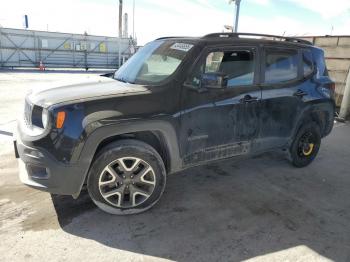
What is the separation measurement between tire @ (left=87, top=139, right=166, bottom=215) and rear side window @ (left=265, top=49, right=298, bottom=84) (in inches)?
76.7

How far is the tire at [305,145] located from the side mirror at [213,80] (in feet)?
6.27

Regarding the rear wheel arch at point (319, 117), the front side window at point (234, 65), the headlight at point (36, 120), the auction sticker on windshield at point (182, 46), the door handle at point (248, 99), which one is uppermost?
the auction sticker on windshield at point (182, 46)

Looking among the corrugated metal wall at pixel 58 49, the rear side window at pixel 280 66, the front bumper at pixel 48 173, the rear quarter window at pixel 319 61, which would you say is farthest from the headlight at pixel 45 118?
the corrugated metal wall at pixel 58 49

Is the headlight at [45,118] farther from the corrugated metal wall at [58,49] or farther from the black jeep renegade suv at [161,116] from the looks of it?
the corrugated metal wall at [58,49]

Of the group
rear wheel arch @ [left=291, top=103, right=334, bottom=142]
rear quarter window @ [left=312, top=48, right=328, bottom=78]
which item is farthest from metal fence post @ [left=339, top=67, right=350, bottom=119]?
rear quarter window @ [left=312, top=48, right=328, bottom=78]

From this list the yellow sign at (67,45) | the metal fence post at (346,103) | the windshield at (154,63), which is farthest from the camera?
the yellow sign at (67,45)

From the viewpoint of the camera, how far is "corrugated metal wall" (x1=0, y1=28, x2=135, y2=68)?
74.9 feet

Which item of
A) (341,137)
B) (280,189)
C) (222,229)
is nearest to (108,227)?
(222,229)

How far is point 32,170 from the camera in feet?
10.1

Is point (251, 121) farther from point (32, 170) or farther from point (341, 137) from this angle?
point (341, 137)

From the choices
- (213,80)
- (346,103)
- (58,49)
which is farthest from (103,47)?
(213,80)

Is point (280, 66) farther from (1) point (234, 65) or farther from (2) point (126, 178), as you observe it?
(2) point (126, 178)

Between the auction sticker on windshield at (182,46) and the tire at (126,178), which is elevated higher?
the auction sticker on windshield at (182,46)

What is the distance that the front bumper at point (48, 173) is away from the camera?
2.96 m
